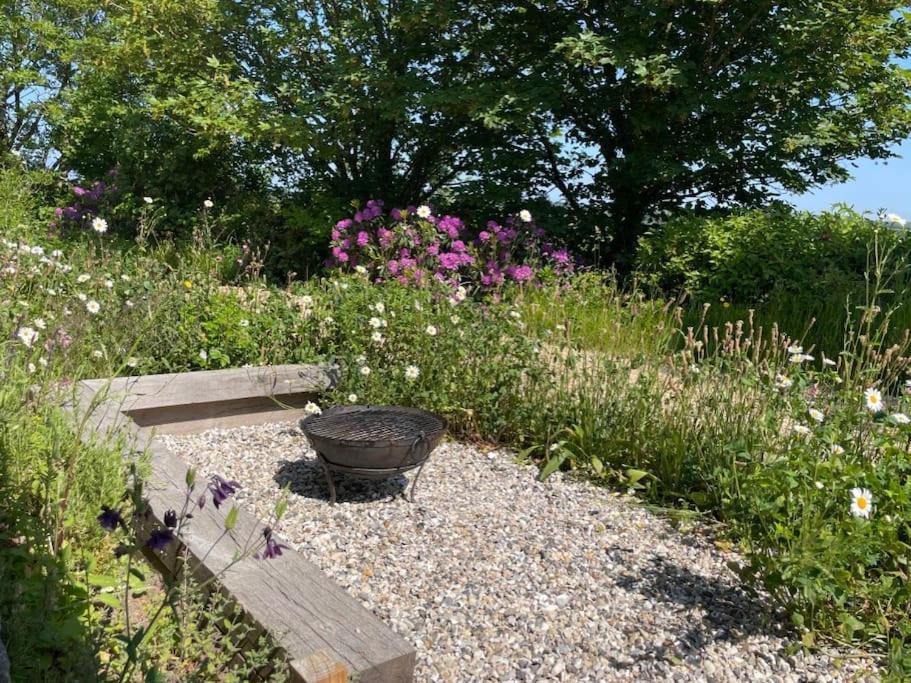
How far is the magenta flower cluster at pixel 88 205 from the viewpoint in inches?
405

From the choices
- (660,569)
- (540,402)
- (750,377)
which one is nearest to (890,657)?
(660,569)

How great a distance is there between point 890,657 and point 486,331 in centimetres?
269

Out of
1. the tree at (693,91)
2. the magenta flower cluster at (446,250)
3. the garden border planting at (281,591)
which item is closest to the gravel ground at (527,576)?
the garden border planting at (281,591)

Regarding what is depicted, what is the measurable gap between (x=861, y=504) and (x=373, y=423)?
2.19 metres

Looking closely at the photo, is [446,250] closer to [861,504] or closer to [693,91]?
[693,91]

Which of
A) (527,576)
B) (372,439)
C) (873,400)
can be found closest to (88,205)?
(372,439)

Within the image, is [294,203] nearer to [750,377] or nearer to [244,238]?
[244,238]

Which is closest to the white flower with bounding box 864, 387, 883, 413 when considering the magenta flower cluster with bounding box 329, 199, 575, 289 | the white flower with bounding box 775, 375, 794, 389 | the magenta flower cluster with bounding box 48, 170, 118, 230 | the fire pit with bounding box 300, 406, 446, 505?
the white flower with bounding box 775, 375, 794, 389

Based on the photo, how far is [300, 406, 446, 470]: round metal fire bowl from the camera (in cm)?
329

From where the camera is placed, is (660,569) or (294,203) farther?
(294,203)

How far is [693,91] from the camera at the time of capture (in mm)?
7867

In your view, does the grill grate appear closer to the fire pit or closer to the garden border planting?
the fire pit

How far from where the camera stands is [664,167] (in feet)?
26.5

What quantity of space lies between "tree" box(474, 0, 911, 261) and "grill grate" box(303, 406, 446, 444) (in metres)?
4.99
